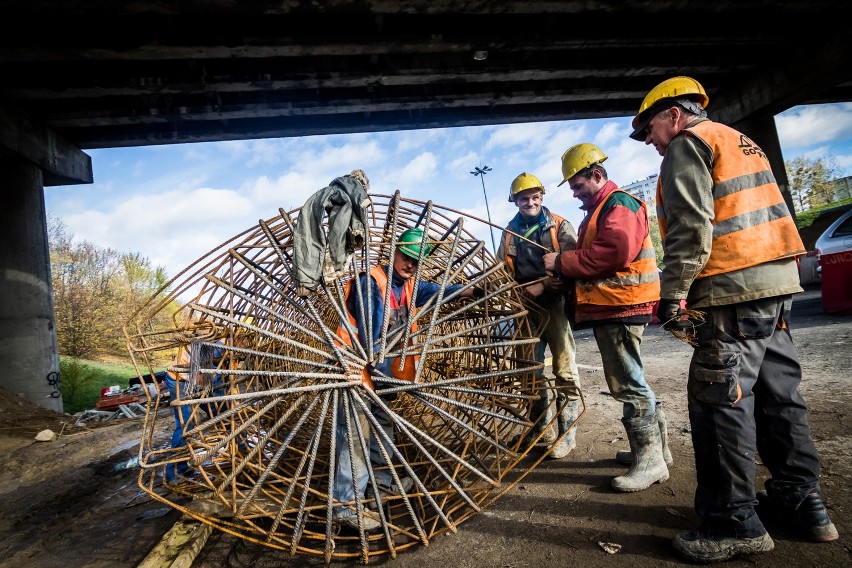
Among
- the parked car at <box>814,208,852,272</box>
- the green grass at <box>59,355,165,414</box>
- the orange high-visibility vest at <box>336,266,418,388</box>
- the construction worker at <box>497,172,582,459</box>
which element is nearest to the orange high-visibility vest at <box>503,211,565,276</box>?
the construction worker at <box>497,172,582,459</box>

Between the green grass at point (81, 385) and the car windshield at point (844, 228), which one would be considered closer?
the car windshield at point (844, 228)

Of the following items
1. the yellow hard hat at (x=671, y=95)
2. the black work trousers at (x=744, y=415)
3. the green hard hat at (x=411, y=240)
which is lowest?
the black work trousers at (x=744, y=415)

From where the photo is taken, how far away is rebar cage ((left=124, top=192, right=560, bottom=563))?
198cm

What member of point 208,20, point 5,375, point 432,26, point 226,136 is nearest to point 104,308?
point 5,375

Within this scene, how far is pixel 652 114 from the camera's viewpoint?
2.28 m

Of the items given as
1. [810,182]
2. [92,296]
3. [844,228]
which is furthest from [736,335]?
[810,182]

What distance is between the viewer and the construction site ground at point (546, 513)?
6.89 ft

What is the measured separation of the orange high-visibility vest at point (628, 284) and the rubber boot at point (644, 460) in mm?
769

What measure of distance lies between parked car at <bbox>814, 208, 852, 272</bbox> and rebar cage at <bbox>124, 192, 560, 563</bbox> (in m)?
6.88

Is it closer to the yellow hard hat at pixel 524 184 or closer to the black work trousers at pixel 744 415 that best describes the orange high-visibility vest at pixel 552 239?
the yellow hard hat at pixel 524 184

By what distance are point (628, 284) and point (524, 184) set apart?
1492mm

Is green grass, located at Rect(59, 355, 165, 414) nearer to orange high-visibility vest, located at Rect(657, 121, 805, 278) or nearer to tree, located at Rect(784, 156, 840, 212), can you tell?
orange high-visibility vest, located at Rect(657, 121, 805, 278)

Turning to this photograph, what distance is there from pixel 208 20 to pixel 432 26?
3.60 m

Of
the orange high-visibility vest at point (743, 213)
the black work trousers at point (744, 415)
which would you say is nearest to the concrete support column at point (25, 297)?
the black work trousers at point (744, 415)
